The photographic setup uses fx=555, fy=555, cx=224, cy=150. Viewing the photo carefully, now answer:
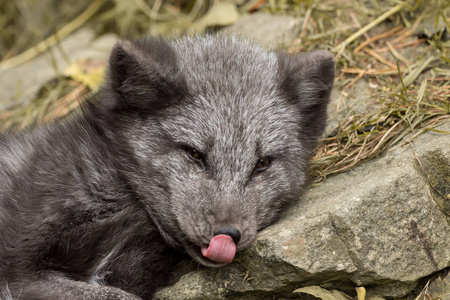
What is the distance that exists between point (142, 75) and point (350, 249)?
179 centimetres

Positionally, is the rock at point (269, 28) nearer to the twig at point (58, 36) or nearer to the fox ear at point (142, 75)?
the fox ear at point (142, 75)

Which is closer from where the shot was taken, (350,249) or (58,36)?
(350,249)

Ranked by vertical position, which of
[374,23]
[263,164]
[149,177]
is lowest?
[374,23]

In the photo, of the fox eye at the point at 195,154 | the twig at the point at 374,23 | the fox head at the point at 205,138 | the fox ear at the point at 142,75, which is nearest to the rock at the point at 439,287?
the fox head at the point at 205,138

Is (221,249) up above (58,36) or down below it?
above

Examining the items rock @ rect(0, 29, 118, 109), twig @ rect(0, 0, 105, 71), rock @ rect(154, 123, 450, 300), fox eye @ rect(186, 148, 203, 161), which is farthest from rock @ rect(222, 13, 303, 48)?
twig @ rect(0, 0, 105, 71)

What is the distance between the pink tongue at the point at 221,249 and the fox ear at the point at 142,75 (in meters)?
1.06

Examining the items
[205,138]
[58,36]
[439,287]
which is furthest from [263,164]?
[58,36]

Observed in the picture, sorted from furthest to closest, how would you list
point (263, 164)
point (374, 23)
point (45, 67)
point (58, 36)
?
point (58, 36) < point (45, 67) < point (374, 23) < point (263, 164)

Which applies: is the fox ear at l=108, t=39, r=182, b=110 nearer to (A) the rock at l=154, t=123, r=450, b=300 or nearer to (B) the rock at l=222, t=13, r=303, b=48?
(A) the rock at l=154, t=123, r=450, b=300

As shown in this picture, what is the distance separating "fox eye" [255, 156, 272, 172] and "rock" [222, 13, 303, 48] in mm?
2564

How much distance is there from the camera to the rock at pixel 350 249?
11.5ft

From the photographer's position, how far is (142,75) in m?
3.76

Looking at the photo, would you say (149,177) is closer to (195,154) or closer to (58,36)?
(195,154)
